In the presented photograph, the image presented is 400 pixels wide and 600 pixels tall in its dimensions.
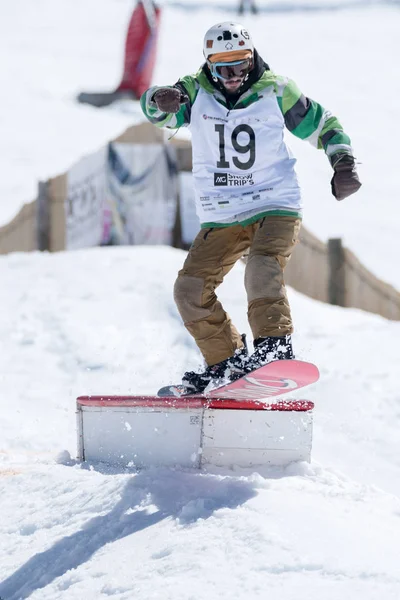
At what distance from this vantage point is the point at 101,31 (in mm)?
39250

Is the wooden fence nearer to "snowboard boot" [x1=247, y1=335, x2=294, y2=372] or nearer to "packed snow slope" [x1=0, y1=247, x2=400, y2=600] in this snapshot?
"packed snow slope" [x1=0, y1=247, x2=400, y2=600]

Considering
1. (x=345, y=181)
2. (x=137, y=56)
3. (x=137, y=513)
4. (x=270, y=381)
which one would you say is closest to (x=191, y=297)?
(x=270, y=381)

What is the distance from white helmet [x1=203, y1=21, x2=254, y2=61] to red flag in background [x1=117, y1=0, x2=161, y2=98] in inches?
831

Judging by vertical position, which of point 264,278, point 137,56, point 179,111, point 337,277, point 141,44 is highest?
point 141,44

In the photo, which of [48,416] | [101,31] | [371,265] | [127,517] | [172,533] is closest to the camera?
[172,533]

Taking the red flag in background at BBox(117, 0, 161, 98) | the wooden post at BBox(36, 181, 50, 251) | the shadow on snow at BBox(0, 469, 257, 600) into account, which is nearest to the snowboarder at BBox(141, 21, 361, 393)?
the shadow on snow at BBox(0, 469, 257, 600)

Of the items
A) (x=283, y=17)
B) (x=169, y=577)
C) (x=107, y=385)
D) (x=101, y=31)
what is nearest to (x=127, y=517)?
(x=169, y=577)

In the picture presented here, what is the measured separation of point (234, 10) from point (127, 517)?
134 feet

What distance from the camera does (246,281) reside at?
5.11 m

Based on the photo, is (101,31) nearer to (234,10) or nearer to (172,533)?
(234,10)

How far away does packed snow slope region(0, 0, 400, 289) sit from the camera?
21828 millimetres

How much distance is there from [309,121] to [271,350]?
1234mm

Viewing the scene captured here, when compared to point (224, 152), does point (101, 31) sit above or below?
above

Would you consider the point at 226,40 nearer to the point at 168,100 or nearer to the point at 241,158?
the point at 168,100
